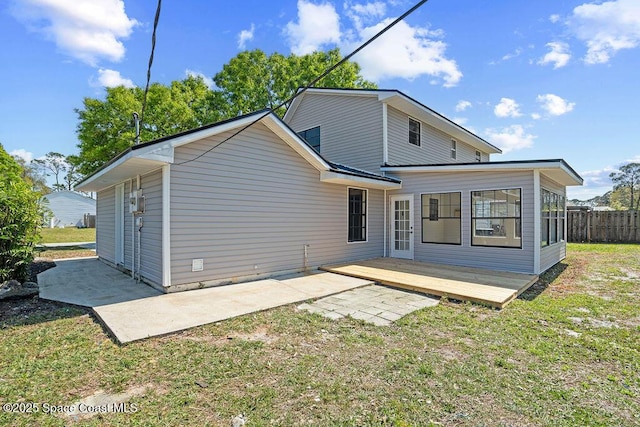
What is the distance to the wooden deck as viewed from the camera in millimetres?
5688

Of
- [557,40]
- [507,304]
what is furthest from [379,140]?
[507,304]

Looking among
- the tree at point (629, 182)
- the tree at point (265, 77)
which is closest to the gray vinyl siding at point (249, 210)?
the tree at point (265, 77)

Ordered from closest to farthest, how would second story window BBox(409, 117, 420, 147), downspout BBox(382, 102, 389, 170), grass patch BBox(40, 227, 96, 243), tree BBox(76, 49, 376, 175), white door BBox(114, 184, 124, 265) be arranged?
1. white door BBox(114, 184, 124, 265)
2. downspout BBox(382, 102, 389, 170)
3. second story window BBox(409, 117, 420, 147)
4. tree BBox(76, 49, 376, 175)
5. grass patch BBox(40, 227, 96, 243)

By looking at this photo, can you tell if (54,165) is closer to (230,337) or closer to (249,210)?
(249,210)

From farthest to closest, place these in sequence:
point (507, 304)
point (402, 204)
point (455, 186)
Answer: point (402, 204), point (455, 186), point (507, 304)

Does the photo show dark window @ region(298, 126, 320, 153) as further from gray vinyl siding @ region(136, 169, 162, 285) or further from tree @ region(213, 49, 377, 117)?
tree @ region(213, 49, 377, 117)

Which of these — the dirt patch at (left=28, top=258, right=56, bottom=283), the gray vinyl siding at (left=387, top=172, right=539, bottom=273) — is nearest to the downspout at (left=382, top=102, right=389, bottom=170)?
the gray vinyl siding at (left=387, top=172, right=539, bottom=273)

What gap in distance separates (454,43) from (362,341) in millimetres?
4231

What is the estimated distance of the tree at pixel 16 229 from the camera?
6.00 metres

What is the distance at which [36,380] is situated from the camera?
9.34 ft

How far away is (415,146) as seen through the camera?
11.9 metres

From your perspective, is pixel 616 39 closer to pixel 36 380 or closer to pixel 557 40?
pixel 557 40

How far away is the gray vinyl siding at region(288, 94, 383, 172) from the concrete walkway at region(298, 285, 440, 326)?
531 cm

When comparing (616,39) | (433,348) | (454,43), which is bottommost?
(433,348)
